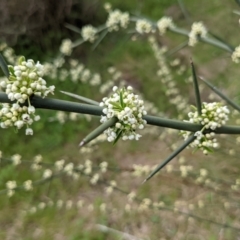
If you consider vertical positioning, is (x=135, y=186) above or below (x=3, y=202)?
above

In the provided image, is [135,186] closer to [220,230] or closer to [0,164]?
[220,230]

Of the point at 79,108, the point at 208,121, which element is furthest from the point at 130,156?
the point at 79,108

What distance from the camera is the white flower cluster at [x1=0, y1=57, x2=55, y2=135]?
2.09 ft

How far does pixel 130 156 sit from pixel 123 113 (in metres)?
1.24

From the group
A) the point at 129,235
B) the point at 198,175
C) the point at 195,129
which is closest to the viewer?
the point at 195,129

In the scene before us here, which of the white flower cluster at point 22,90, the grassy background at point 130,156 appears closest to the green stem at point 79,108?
the white flower cluster at point 22,90

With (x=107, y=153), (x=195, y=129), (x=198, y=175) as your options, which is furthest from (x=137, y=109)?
(x=107, y=153)


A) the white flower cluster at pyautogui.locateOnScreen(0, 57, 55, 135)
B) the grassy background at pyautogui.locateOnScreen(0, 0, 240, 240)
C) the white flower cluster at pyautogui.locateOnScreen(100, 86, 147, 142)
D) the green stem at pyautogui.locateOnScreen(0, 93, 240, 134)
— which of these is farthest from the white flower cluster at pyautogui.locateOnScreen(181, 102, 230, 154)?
the grassy background at pyautogui.locateOnScreen(0, 0, 240, 240)

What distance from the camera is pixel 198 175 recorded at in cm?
157

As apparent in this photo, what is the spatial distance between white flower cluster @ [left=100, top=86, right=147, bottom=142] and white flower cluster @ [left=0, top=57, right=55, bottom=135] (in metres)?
0.10

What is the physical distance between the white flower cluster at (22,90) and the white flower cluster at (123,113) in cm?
10

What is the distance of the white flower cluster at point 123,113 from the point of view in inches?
26.7

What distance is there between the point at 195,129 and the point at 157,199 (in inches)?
40.7

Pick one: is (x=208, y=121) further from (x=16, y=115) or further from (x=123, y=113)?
(x=16, y=115)
